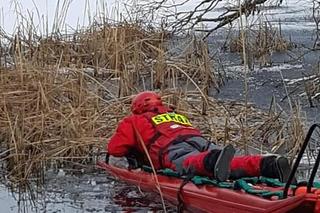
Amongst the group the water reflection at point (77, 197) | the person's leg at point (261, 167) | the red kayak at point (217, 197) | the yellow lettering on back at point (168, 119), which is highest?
the yellow lettering on back at point (168, 119)

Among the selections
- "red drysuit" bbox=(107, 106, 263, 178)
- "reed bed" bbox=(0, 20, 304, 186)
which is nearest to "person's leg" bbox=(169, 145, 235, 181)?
"red drysuit" bbox=(107, 106, 263, 178)

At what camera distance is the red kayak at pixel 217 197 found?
179 inches

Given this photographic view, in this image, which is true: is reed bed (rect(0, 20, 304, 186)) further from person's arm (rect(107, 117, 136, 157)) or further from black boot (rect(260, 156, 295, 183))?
black boot (rect(260, 156, 295, 183))

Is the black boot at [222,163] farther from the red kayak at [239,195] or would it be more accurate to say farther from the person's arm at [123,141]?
the person's arm at [123,141]

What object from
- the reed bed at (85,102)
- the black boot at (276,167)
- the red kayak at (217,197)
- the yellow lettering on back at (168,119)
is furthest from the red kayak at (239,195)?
the reed bed at (85,102)

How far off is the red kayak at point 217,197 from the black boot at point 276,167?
15cm

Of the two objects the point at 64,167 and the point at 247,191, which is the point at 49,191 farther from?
the point at 247,191

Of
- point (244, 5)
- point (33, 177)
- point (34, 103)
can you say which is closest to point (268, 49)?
point (244, 5)

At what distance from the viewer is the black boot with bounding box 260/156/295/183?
543 centimetres

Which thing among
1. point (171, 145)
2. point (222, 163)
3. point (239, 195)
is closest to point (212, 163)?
point (222, 163)

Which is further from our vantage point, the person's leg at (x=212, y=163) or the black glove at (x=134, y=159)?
the black glove at (x=134, y=159)

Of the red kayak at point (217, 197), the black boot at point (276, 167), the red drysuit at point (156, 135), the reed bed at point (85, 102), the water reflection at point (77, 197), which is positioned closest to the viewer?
the red kayak at point (217, 197)

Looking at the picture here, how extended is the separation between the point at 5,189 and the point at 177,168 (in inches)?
52.5

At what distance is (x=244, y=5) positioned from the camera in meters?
10.5
